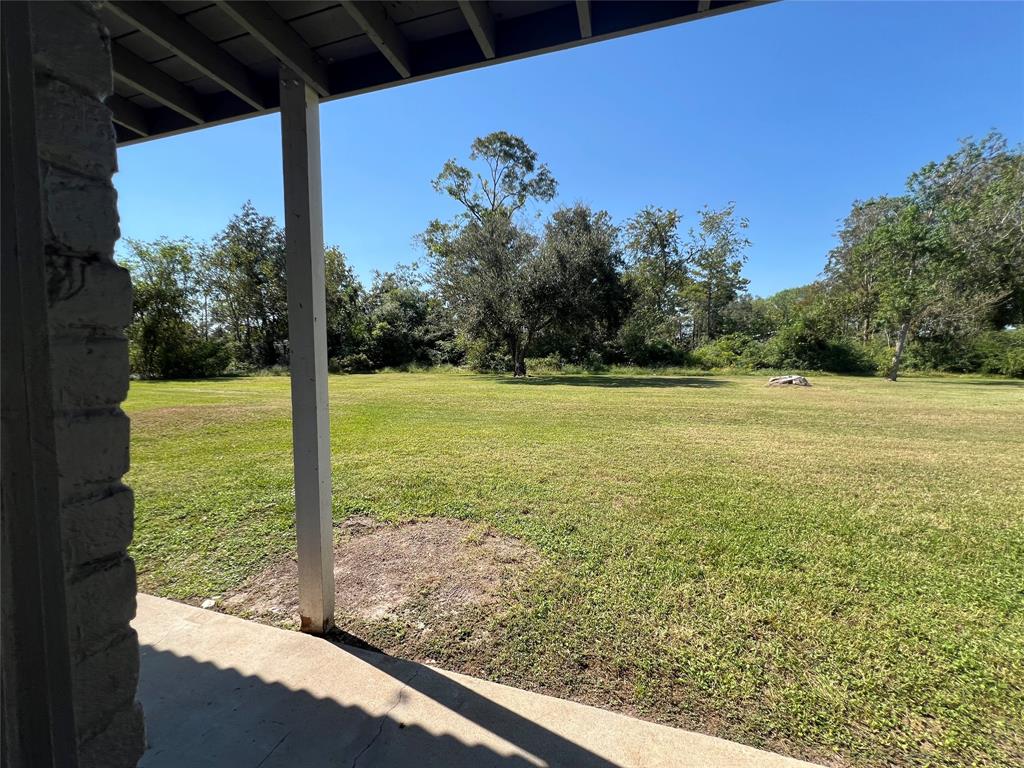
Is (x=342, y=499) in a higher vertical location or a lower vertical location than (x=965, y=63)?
lower

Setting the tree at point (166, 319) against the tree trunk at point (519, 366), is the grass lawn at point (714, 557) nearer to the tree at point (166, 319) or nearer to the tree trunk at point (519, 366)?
the tree trunk at point (519, 366)

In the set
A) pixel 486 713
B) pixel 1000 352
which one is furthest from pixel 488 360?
pixel 1000 352

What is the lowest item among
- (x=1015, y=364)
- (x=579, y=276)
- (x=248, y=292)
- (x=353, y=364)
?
(x=353, y=364)

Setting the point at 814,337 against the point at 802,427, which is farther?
the point at 814,337

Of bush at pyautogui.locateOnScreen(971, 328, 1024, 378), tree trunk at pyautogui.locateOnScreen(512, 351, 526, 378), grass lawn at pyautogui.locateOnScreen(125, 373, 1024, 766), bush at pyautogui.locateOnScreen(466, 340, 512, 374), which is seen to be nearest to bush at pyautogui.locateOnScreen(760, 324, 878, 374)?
bush at pyautogui.locateOnScreen(971, 328, 1024, 378)

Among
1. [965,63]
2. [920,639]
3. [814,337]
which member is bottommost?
[920,639]

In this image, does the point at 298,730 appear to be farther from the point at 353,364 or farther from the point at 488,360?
the point at 353,364

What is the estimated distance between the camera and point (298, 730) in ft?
4.22

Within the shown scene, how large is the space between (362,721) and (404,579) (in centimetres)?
96

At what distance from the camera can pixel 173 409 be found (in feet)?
25.1

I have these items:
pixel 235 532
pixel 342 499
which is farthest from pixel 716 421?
pixel 235 532

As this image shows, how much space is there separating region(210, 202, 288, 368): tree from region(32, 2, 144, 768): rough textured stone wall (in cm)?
2454

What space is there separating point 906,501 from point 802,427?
3163 millimetres

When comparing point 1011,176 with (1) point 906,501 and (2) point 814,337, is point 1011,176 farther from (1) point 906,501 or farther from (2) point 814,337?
(1) point 906,501
